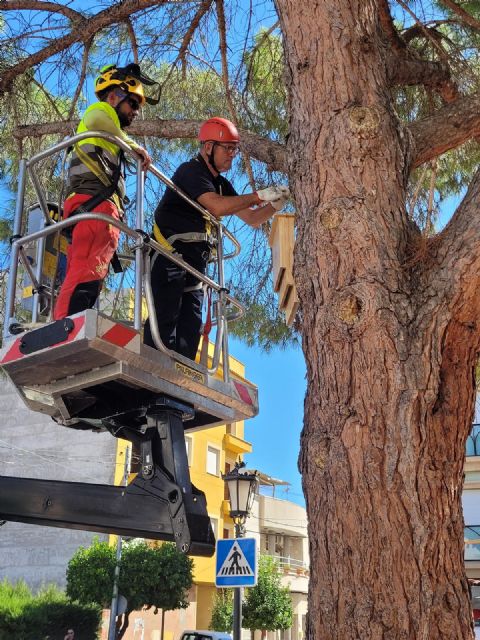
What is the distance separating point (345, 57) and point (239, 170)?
3.38 meters

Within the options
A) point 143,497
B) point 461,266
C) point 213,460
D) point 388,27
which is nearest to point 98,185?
point 143,497

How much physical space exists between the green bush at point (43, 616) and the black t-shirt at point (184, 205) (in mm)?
16154

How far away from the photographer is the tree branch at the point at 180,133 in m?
4.64

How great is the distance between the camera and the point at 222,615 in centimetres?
2614

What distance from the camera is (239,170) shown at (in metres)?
7.04

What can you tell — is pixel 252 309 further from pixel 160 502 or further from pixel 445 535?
pixel 445 535

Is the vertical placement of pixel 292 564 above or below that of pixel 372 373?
above

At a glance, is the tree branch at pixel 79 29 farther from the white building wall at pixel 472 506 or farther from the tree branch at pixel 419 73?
the white building wall at pixel 472 506

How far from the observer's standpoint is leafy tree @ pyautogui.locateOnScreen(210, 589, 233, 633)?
26094mm

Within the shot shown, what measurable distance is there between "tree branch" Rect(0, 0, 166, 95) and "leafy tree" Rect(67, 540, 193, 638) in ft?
55.9

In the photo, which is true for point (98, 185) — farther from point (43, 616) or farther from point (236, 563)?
point (43, 616)

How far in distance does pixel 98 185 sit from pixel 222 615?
24749 millimetres

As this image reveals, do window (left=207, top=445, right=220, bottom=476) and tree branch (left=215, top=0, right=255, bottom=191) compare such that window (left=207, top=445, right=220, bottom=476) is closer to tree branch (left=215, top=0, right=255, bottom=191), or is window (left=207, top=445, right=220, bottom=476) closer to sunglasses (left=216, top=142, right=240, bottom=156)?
tree branch (left=215, top=0, right=255, bottom=191)

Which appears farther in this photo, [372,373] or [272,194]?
[272,194]
